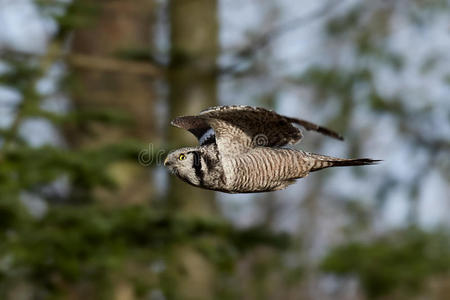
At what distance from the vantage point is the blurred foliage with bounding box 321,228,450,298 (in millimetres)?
8461

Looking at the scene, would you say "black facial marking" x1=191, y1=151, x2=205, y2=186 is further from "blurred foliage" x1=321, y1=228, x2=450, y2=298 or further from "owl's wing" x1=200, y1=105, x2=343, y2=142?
"blurred foliage" x1=321, y1=228, x2=450, y2=298

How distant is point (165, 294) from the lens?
6.75 metres

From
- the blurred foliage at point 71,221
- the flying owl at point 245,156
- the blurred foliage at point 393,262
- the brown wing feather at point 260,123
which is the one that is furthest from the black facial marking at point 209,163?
the blurred foliage at point 393,262

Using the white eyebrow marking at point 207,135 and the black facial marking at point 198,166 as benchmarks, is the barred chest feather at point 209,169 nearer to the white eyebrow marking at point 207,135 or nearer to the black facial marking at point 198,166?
the black facial marking at point 198,166

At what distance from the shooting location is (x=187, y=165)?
2.80 m

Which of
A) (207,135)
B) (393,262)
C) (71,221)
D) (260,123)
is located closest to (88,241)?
(71,221)

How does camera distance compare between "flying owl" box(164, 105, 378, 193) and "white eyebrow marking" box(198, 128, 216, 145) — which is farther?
"white eyebrow marking" box(198, 128, 216, 145)

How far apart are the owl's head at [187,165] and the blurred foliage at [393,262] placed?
19.5 feet

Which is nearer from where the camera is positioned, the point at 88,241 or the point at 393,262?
the point at 88,241

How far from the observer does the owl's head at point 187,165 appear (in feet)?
9.07

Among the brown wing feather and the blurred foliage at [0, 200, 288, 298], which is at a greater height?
the brown wing feather

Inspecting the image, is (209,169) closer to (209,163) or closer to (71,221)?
(209,163)

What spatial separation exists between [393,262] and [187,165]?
6.43 meters

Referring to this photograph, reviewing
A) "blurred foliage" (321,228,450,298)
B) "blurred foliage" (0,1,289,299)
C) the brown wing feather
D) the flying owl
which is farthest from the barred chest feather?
"blurred foliage" (321,228,450,298)
